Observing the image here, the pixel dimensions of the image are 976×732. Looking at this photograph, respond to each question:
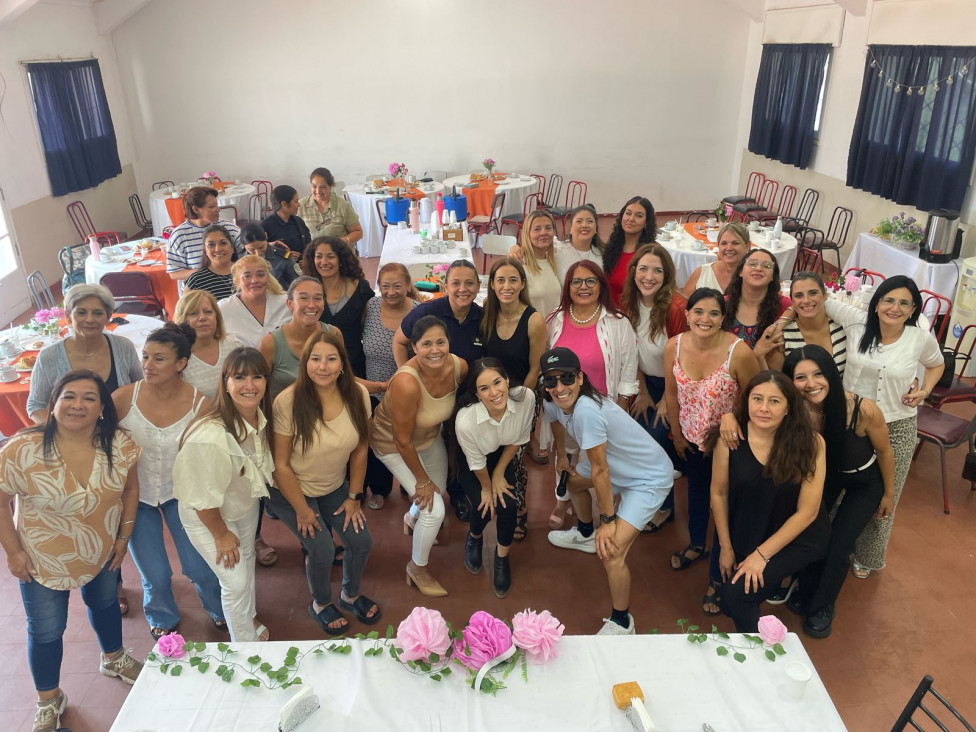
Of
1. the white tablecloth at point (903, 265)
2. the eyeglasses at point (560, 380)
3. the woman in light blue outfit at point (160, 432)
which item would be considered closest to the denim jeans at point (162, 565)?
the woman in light blue outfit at point (160, 432)

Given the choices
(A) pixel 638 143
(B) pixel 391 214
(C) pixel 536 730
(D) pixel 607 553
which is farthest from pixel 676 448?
(A) pixel 638 143

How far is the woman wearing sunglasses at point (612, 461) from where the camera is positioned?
286cm

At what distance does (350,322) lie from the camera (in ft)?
12.2

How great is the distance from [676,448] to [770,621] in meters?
1.27

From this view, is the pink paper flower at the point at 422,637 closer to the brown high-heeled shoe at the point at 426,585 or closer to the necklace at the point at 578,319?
the brown high-heeled shoe at the point at 426,585

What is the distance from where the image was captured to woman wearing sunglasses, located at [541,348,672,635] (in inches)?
113

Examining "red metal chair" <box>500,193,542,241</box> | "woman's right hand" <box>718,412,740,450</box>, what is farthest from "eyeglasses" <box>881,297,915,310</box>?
"red metal chair" <box>500,193,542,241</box>

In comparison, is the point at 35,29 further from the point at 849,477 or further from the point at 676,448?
the point at 849,477

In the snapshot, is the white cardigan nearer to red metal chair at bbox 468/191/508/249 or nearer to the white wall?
red metal chair at bbox 468/191/508/249

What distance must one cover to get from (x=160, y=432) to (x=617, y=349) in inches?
83.1

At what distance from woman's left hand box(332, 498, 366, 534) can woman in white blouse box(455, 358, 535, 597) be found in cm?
54

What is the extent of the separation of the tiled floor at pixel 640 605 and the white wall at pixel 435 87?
8080mm

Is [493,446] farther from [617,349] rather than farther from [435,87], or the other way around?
[435,87]

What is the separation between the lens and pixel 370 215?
29.2 feet
